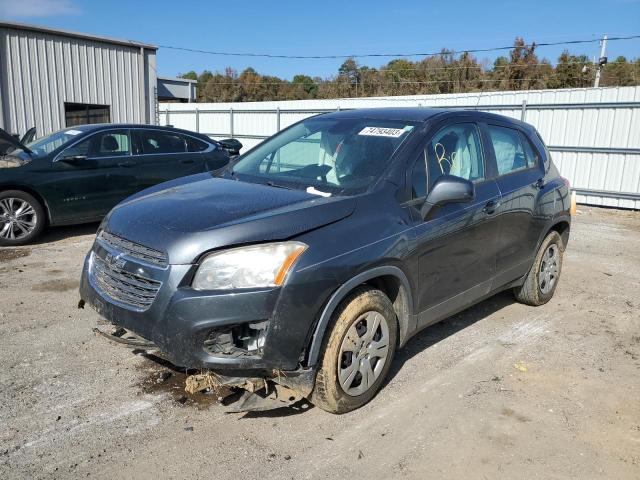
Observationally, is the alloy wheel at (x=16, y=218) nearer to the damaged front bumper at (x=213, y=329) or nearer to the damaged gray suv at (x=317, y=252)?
the damaged gray suv at (x=317, y=252)

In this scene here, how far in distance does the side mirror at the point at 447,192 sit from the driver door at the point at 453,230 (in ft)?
0.25

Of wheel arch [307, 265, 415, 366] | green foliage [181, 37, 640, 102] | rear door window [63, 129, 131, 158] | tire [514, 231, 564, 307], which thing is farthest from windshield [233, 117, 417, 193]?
green foliage [181, 37, 640, 102]

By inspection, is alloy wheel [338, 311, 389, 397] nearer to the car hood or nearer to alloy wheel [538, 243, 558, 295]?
the car hood

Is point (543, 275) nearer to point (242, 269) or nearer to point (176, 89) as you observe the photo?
point (242, 269)

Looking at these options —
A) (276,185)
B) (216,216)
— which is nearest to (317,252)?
(216,216)

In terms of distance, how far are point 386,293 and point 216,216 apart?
47.6 inches

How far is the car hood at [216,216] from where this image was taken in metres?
2.84

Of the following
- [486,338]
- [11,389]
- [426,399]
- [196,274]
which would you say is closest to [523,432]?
[426,399]

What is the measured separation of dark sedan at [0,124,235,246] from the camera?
7.18 meters

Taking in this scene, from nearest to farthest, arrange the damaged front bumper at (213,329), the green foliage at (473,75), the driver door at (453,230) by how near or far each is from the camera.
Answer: the damaged front bumper at (213,329) < the driver door at (453,230) < the green foliage at (473,75)

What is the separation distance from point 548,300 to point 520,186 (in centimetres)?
156

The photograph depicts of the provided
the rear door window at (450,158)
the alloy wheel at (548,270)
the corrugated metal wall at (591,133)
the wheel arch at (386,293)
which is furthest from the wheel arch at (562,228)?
the corrugated metal wall at (591,133)

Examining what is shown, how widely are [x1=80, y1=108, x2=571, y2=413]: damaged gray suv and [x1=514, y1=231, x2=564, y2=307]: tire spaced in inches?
25.6

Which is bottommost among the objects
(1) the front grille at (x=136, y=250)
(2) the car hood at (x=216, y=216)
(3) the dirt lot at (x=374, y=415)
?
(3) the dirt lot at (x=374, y=415)
